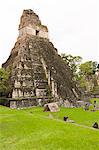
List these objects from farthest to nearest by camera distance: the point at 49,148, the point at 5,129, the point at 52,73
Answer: the point at 52,73, the point at 5,129, the point at 49,148

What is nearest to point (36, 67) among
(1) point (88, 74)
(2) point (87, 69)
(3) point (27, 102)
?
(3) point (27, 102)

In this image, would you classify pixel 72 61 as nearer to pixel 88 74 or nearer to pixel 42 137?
pixel 88 74

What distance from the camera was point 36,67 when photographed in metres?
36.9

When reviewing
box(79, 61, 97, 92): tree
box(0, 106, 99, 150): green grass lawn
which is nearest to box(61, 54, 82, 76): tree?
box(79, 61, 97, 92): tree

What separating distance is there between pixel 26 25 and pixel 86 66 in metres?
27.7

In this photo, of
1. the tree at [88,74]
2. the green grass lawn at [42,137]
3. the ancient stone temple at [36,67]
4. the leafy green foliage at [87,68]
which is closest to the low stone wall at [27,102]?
the ancient stone temple at [36,67]

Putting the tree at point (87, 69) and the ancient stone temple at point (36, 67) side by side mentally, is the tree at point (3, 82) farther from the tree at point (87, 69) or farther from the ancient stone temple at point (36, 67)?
the tree at point (87, 69)

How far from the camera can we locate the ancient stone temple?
34438mm

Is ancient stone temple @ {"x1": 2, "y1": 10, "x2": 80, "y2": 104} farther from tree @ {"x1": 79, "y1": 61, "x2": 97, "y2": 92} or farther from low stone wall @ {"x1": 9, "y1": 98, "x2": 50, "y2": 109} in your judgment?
tree @ {"x1": 79, "y1": 61, "x2": 97, "y2": 92}

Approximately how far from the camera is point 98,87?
63.2 m

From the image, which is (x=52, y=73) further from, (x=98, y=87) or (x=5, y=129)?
(x=98, y=87)

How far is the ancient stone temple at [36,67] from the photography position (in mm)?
34438

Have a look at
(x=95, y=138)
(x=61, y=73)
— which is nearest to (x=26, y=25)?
(x=61, y=73)

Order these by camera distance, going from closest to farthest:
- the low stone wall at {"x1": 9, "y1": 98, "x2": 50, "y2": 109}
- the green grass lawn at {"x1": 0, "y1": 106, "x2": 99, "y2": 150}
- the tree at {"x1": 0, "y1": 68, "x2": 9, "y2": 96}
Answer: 1. the green grass lawn at {"x1": 0, "y1": 106, "x2": 99, "y2": 150}
2. the low stone wall at {"x1": 9, "y1": 98, "x2": 50, "y2": 109}
3. the tree at {"x1": 0, "y1": 68, "x2": 9, "y2": 96}
